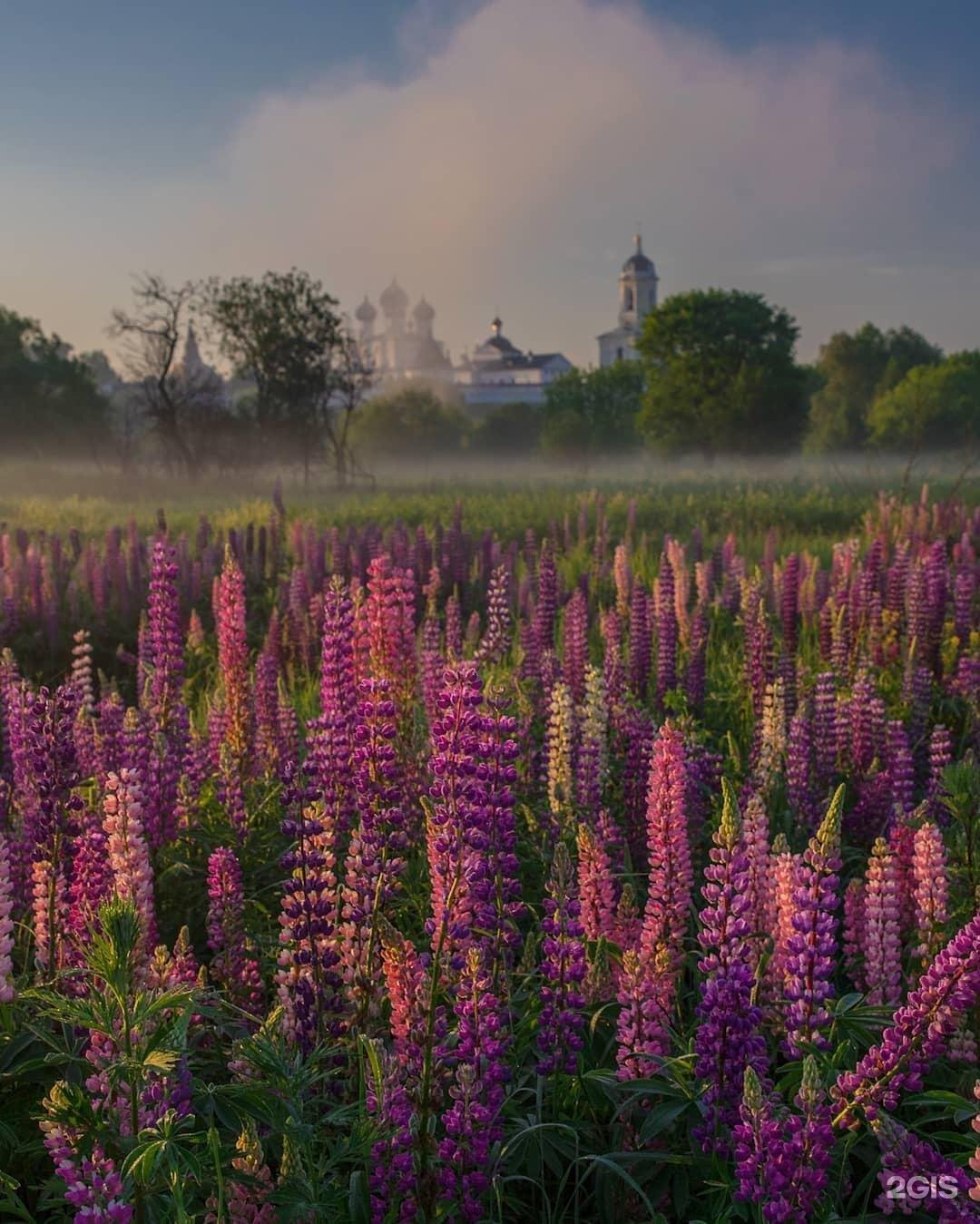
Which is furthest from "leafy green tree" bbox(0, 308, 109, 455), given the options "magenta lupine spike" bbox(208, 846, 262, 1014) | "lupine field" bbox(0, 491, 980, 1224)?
"magenta lupine spike" bbox(208, 846, 262, 1014)

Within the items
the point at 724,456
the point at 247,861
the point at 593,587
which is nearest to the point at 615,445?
the point at 724,456

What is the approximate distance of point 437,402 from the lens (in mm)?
112375

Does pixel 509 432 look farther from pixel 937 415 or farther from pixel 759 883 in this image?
pixel 759 883

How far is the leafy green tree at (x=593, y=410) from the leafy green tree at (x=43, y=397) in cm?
4269

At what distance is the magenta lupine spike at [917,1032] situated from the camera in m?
2.18

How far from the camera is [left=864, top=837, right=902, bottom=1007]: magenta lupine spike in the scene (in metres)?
2.92

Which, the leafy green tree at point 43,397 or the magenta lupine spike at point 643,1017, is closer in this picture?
the magenta lupine spike at point 643,1017

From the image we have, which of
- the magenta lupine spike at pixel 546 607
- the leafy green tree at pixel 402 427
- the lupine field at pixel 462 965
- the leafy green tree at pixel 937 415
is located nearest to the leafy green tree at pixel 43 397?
the leafy green tree at pixel 402 427

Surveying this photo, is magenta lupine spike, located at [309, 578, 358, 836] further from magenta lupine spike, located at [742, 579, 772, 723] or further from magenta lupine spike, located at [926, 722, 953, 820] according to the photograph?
magenta lupine spike, located at [742, 579, 772, 723]

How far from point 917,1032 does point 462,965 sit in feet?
3.22

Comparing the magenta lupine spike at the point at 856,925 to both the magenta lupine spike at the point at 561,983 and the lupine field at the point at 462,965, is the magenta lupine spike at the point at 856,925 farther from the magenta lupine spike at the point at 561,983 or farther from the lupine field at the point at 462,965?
the magenta lupine spike at the point at 561,983

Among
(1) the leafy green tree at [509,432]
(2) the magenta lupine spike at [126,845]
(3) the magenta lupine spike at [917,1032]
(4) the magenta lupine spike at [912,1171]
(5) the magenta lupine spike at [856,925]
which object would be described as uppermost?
(1) the leafy green tree at [509,432]

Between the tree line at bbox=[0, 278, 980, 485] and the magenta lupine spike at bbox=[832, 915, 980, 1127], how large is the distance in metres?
8.53

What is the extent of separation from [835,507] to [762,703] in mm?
14815
